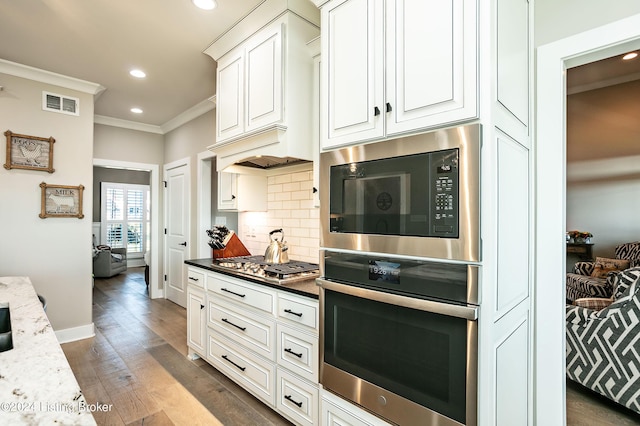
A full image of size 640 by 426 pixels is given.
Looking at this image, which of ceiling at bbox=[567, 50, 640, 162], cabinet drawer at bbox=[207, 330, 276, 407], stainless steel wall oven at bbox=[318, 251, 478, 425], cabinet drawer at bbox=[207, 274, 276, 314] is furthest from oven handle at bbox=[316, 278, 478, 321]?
ceiling at bbox=[567, 50, 640, 162]

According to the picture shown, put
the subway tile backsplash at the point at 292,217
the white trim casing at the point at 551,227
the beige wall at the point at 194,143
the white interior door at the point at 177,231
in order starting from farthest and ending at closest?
the white interior door at the point at 177,231
the beige wall at the point at 194,143
the subway tile backsplash at the point at 292,217
the white trim casing at the point at 551,227

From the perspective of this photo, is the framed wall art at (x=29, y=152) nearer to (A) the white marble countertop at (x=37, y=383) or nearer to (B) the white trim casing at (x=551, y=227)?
(A) the white marble countertop at (x=37, y=383)

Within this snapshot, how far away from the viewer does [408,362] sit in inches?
52.2

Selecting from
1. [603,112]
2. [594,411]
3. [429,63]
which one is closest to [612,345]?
[594,411]

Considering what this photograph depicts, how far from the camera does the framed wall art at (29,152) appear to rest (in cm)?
321

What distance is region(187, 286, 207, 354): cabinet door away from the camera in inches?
111

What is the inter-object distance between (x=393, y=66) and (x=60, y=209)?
12.5ft

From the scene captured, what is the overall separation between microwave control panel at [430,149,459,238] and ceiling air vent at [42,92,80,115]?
13.3ft

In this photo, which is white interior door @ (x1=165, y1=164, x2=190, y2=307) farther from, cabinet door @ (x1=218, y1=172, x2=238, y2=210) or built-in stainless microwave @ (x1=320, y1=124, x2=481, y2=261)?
built-in stainless microwave @ (x1=320, y1=124, x2=481, y2=261)

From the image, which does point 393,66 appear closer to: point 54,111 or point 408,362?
point 408,362

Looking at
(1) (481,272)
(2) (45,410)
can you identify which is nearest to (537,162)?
(1) (481,272)

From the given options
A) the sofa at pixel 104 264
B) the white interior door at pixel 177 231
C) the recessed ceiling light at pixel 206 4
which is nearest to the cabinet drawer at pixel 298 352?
the recessed ceiling light at pixel 206 4

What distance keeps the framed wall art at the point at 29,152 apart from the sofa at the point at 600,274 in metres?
6.12

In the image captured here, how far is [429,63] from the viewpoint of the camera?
1.28m
